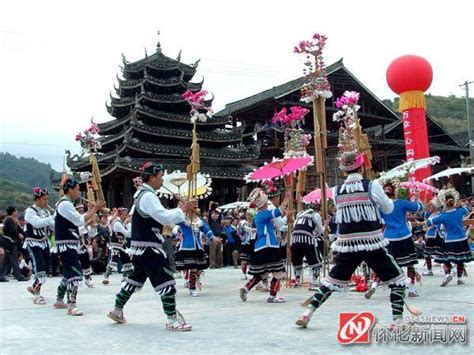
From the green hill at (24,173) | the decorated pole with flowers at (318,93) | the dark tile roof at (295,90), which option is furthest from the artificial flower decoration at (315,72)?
the green hill at (24,173)

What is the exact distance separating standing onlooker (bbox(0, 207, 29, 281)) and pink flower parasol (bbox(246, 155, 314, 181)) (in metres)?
6.60

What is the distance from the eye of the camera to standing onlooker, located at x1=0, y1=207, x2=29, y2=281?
42.8 ft

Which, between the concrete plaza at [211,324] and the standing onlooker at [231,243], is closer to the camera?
the concrete plaza at [211,324]

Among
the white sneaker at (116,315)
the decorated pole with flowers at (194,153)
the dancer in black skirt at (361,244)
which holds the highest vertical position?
the decorated pole with flowers at (194,153)

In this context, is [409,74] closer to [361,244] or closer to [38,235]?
[38,235]

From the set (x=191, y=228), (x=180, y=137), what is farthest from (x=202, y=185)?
(x=180, y=137)

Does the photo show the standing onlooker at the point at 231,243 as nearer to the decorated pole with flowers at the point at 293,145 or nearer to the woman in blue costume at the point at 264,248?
the decorated pole with flowers at the point at 293,145

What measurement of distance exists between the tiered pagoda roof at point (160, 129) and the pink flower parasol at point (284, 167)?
619 inches

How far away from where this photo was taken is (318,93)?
924cm

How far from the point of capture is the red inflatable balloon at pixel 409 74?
23.1 metres

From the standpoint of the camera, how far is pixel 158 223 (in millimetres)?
6141

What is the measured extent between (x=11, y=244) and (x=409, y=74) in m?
17.1

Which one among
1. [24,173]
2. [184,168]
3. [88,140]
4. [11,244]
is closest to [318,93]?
[88,140]

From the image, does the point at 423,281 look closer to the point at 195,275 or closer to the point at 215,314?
the point at 195,275
